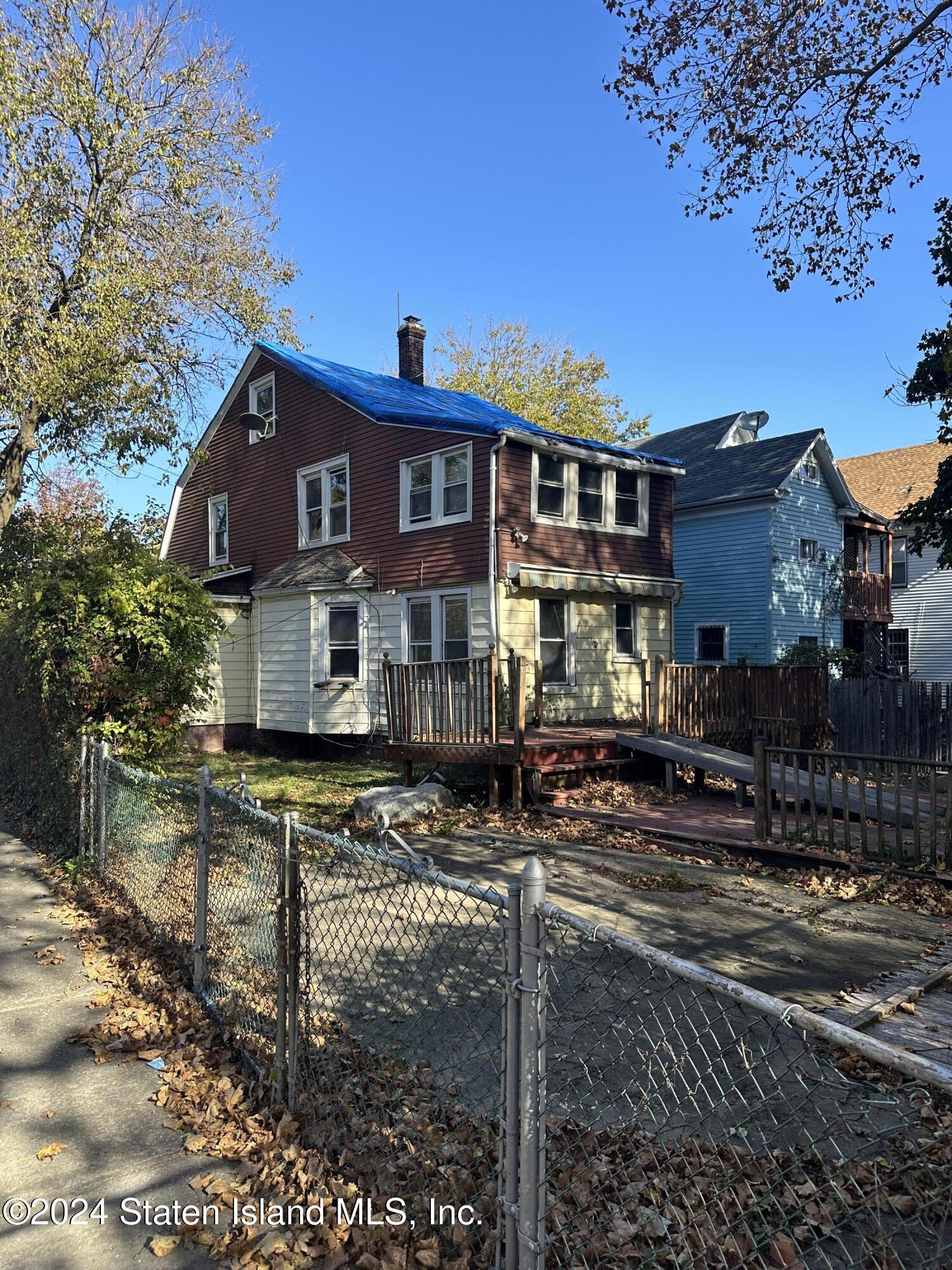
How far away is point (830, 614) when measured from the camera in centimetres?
2686

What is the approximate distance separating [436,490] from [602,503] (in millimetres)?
3858

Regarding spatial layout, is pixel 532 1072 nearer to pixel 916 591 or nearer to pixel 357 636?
pixel 357 636

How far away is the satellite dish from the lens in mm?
21250

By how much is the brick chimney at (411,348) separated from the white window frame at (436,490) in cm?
601

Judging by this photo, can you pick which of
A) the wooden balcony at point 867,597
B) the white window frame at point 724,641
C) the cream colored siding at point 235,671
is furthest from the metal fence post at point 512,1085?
the wooden balcony at point 867,597

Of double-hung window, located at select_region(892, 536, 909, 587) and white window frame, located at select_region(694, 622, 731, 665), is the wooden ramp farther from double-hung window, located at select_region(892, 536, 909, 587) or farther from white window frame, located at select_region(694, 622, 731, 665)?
double-hung window, located at select_region(892, 536, 909, 587)

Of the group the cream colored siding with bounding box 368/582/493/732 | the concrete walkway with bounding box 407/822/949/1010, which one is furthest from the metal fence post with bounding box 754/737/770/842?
the cream colored siding with bounding box 368/582/493/732

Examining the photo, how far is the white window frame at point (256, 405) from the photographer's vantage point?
72.5ft

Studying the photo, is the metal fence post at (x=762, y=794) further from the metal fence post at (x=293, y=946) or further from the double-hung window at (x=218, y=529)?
the double-hung window at (x=218, y=529)

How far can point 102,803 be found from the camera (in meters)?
7.31

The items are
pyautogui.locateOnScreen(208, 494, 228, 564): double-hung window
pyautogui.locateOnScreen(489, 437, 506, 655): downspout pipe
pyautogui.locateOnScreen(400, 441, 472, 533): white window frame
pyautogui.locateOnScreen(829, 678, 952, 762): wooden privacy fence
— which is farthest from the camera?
pyautogui.locateOnScreen(208, 494, 228, 564): double-hung window

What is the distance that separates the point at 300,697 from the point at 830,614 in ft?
57.2

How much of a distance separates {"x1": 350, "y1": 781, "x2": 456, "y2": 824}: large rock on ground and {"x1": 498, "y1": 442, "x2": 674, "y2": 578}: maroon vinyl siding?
5.94 metres

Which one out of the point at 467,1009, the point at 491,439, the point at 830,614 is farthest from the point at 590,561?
the point at 467,1009
